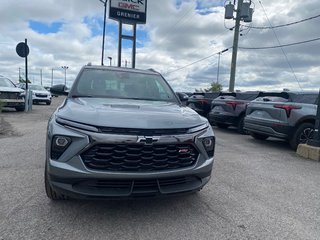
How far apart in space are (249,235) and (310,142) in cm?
483

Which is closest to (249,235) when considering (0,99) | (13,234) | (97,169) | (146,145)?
(146,145)

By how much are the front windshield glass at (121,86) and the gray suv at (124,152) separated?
93cm

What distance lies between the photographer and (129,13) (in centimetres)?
2575

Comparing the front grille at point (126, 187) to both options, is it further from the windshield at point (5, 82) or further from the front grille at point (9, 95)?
the windshield at point (5, 82)

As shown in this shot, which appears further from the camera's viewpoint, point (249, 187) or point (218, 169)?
point (218, 169)

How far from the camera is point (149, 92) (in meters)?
4.66

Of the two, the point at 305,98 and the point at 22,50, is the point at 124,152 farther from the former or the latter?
the point at 22,50

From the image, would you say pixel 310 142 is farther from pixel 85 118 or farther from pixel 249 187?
pixel 85 118

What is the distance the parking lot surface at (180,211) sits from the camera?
9.95 feet

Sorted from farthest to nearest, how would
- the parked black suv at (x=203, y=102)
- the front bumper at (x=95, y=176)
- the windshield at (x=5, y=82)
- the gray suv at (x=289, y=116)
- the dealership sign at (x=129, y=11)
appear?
the dealership sign at (x=129, y=11) → the windshield at (x=5, y=82) → the parked black suv at (x=203, y=102) → the gray suv at (x=289, y=116) → the front bumper at (x=95, y=176)

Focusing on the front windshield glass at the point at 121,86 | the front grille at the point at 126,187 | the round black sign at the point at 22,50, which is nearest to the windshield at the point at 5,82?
the round black sign at the point at 22,50

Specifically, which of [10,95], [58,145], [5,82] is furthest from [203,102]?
[5,82]

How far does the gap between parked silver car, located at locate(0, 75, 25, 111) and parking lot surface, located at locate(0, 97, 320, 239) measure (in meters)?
10.5

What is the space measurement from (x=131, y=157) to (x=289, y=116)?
18.8 feet
